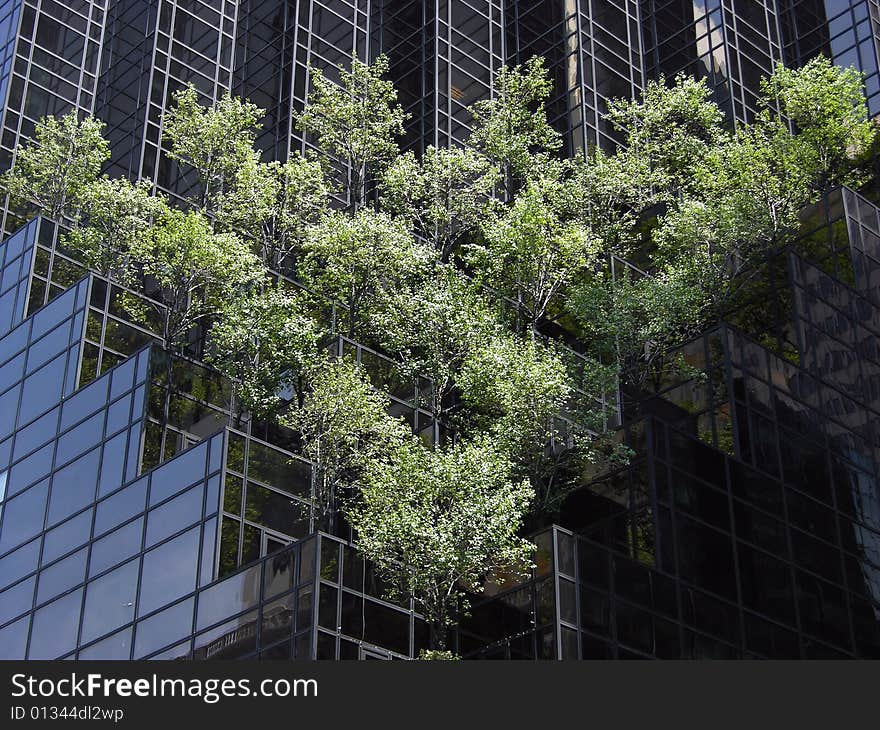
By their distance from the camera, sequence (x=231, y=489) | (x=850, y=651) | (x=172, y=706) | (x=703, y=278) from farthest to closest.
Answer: (x=703, y=278)
(x=850, y=651)
(x=231, y=489)
(x=172, y=706)

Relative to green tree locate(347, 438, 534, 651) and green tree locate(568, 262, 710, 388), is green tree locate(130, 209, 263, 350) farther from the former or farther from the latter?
green tree locate(568, 262, 710, 388)

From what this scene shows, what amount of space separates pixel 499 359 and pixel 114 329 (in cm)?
1526

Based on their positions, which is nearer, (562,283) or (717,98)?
(562,283)

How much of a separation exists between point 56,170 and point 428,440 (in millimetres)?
23810

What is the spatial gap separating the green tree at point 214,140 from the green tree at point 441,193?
749cm

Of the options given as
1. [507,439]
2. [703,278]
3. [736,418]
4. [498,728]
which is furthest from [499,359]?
[498,728]

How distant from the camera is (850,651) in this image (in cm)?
4919

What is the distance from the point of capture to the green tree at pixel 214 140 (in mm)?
66375

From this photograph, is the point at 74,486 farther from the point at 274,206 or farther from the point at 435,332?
the point at 274,206

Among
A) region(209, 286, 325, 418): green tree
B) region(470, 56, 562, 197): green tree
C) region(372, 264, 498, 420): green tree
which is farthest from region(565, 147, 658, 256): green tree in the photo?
region(209, 286, 325, 418): green tree

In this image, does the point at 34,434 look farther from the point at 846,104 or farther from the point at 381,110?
the point at 846,104

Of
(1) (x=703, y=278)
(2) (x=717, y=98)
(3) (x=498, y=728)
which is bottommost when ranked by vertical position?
(3) (x=498, y=728)

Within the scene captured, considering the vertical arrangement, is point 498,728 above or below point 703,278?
below

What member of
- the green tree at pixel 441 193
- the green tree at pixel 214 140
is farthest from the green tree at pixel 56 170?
the green tree at pixel 441 193
